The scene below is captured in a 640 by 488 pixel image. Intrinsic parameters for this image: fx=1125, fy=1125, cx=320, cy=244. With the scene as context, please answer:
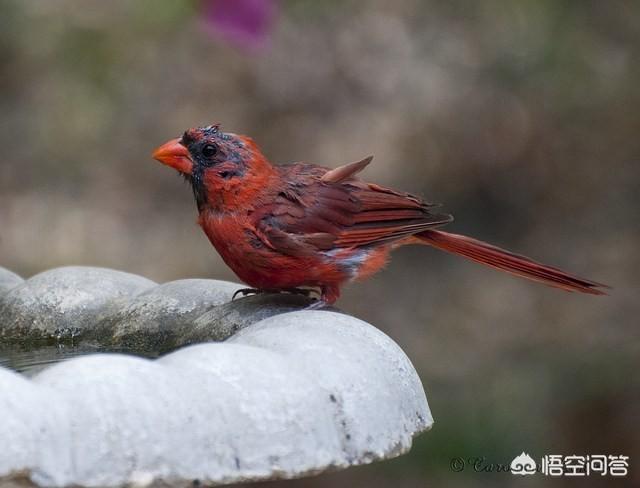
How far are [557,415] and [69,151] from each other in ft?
11.3

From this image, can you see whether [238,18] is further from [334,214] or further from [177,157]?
[334,214]

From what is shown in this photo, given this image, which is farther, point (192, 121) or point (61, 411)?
point (192, 121)

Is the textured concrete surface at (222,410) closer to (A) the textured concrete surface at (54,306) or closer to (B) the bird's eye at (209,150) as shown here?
(A) the textured concrete surface at (54,306)

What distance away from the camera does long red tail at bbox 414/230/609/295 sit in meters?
3.82

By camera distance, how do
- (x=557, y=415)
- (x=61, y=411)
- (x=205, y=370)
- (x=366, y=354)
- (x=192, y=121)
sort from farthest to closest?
1. (x=192, y=121)
2. (x=557, y=415)
3. (x=366, y=354)
4. (x=205, y=370)
5. (x=61, y=411)

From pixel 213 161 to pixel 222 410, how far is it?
1.69 m

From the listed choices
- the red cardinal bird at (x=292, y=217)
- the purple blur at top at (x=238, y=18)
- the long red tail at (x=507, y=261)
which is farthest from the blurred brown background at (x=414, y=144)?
the red cardinal bird at (x=292, y=217)

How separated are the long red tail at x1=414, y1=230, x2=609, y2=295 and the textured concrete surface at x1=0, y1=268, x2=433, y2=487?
1.29 meters

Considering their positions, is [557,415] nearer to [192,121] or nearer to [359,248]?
[359,248]

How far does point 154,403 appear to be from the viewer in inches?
81.7

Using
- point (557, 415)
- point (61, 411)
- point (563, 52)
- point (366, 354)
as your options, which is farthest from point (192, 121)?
point (61, 411)

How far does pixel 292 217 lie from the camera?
3.60 m

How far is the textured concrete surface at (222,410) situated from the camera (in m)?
1.98

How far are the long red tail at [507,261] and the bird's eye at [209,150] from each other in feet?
2.59
